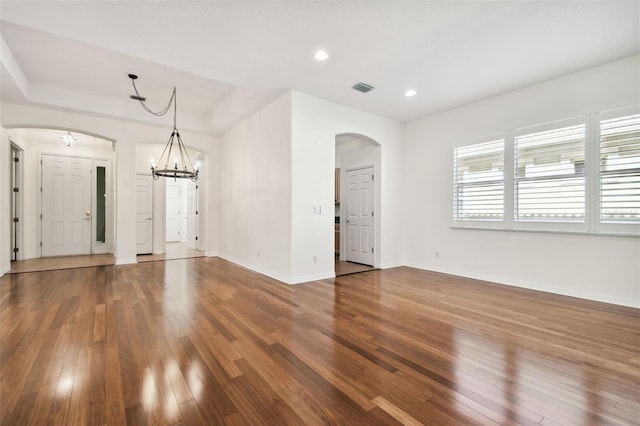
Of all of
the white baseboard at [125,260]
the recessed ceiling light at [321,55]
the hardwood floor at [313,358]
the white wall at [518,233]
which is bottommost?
the hardwood floor at [313,358]

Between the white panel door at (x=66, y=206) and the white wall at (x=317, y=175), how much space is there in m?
6.91

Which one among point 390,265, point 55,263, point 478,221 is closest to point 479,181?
point 478,221

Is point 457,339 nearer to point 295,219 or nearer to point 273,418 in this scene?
point 273,418

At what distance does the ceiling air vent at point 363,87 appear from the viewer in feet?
14.5

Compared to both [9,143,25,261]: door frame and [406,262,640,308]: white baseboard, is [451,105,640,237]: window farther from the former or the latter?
[9,143,25,261]: door frame

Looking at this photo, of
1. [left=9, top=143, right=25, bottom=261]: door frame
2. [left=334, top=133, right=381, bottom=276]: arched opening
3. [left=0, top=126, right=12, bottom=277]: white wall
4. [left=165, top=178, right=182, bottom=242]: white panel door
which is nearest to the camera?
[left=0, top=126, right=12, bottom=277]: white wall

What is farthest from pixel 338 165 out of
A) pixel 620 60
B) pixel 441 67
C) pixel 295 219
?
pixel 620 60

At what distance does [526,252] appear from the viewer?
4484 mm

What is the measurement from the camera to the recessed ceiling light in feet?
11.6

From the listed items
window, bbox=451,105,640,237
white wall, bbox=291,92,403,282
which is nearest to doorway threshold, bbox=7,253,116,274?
white wall, bbox=291,92,403,282

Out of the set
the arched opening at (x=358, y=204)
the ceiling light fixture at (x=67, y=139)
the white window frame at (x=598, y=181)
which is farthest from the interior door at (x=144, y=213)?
the white window frame at (x=598, y=181)

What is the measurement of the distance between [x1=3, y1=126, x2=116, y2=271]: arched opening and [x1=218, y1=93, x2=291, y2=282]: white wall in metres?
3.04

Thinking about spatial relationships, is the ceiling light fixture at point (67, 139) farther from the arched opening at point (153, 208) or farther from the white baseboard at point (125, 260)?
the white baseboard at point (125, 260)

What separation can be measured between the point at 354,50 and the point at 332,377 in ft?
11.7
